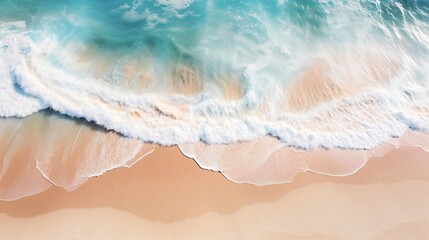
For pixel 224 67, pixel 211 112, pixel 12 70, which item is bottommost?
pixel 12 70

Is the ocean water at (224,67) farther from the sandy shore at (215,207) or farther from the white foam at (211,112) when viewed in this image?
the sandy shore at (215,207)

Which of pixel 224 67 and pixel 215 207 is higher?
pixel 224 67

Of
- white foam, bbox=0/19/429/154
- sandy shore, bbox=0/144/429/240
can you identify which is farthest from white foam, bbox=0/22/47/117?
sandy shore, bbox=0/144/429/240

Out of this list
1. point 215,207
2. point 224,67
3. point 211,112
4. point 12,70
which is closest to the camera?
point 215,207

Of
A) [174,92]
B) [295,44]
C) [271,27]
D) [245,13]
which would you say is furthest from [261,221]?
[245,13]

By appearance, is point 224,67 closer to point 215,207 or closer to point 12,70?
point 215,207

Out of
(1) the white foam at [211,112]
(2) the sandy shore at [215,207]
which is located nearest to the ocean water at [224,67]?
(1) the white foam at [211,112]

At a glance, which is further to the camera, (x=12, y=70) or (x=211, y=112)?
(x=12, y=70)

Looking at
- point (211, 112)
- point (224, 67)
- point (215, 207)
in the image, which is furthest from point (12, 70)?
point (215, 207)
